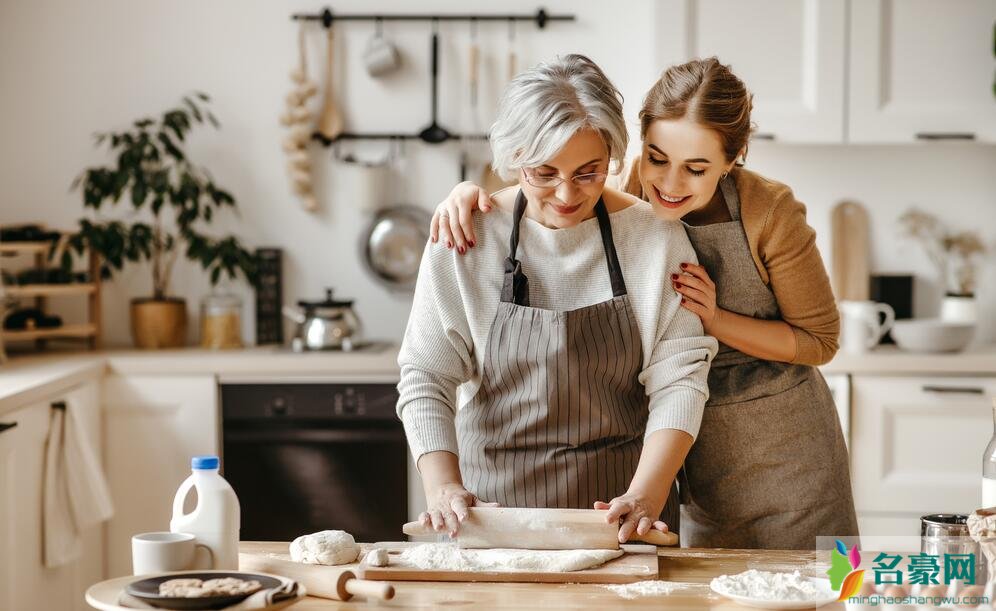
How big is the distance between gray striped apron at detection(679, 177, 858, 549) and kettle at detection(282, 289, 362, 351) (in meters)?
1.54

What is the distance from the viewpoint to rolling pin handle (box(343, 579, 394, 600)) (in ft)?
4.23

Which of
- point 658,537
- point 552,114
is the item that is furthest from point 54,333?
point 658,537

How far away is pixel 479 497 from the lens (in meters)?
1.75

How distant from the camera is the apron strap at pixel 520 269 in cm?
171

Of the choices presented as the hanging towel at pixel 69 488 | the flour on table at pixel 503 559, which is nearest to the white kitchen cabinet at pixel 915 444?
the flour on table at pixel 503 559

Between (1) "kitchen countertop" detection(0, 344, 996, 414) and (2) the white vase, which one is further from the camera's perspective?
(2) the white vase

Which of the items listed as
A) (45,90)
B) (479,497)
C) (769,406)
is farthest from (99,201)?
(769,406)

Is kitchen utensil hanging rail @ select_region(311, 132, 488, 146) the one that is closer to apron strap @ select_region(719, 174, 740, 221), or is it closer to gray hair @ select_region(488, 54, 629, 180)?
apron strap @ select_region(719, 174, 740, 221)

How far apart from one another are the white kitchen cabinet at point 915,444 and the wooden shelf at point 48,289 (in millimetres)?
2280

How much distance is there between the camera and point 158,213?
3.33 m

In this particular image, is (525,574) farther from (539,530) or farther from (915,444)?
(915,444)

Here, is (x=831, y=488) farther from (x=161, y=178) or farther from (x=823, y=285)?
(x=161, y=178)

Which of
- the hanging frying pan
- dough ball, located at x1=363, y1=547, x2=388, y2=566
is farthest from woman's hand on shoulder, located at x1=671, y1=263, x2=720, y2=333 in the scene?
the hanging frying pan
